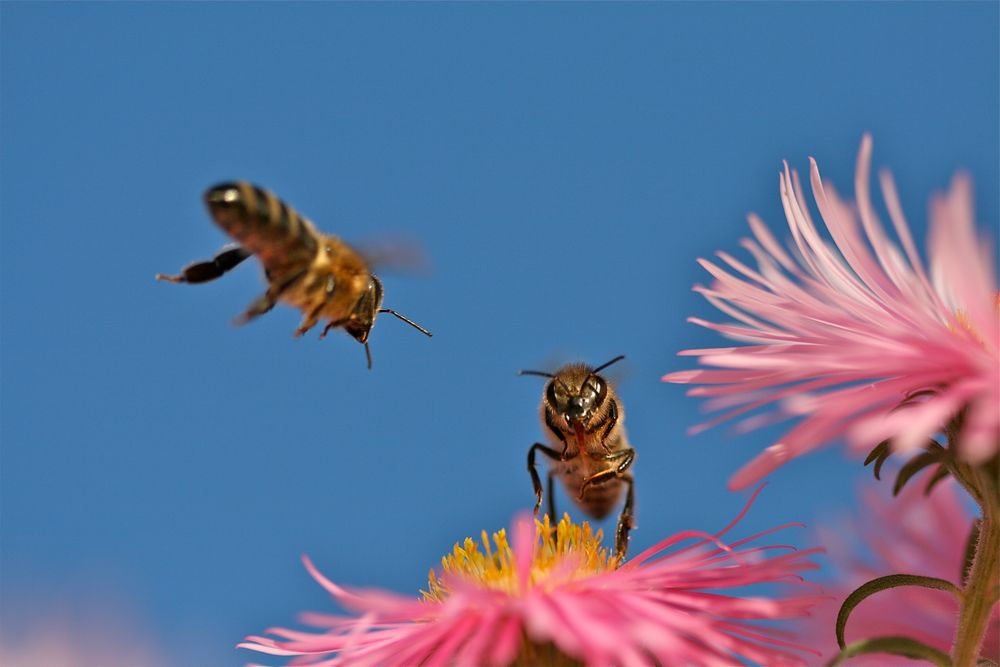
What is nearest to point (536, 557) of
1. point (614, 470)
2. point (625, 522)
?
point (625, 522)

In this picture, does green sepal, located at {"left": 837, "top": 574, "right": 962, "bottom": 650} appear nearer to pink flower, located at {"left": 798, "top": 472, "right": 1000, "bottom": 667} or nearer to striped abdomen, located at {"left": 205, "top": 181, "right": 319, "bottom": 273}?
pink flower, located at {"left": 798, "top": 472, "right": 1000, "bottom": 667}

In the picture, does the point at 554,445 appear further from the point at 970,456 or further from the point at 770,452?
the point at 970,456

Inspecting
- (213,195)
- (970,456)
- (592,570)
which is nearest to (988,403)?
(970,456)

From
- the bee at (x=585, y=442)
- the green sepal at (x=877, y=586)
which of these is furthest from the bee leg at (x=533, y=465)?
the green sepal at (x=877, y=586)

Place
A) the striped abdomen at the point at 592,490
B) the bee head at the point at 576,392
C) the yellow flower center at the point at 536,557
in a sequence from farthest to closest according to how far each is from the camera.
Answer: the striped abdomen at the point at 592,490 < the bee head at the point at 576,392 < the yellow flower center at the point at 536,557

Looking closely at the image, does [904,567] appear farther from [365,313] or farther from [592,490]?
[365,313]

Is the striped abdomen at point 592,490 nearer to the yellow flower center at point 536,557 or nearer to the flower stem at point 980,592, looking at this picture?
the yellow flower center at point 536,557

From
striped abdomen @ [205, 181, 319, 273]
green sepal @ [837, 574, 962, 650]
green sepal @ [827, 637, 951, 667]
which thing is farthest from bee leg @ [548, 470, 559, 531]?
green sepal @ [827, 637, 951, 667]
